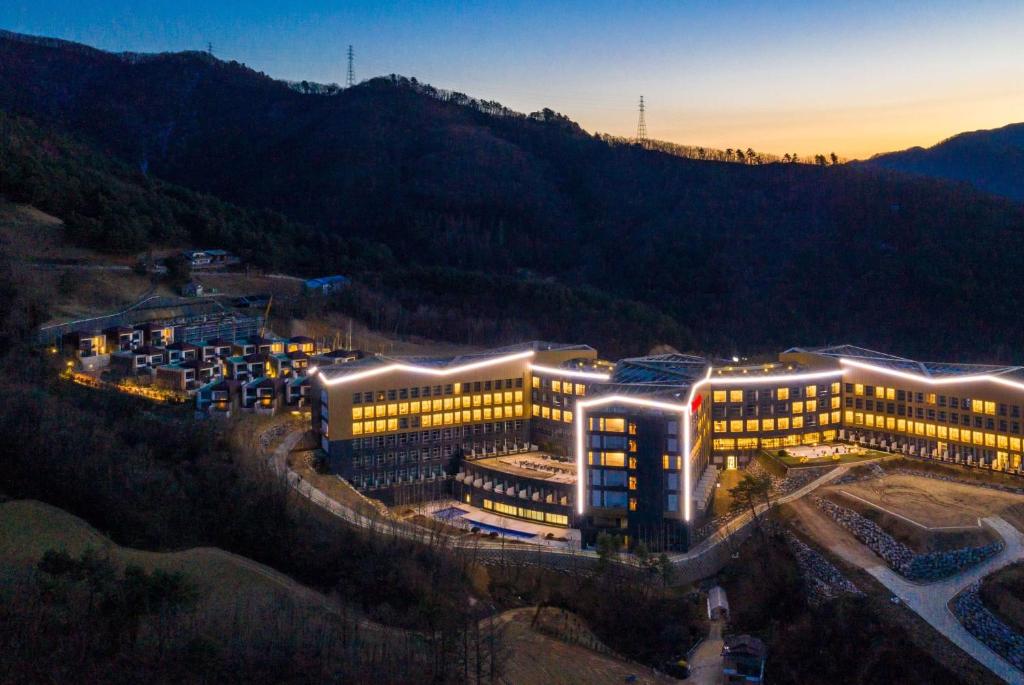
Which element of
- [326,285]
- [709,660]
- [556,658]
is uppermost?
[326,285]

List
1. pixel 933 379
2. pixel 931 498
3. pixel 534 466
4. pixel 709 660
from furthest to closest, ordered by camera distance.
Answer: pixel 534 466 → pixel 933 379 → pixel 931 498 → pixel 709 660

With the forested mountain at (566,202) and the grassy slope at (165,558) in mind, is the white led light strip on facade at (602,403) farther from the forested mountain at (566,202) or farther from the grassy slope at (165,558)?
the forested mountain at (566,202)

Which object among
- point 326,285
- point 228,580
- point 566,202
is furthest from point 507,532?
point 566,202

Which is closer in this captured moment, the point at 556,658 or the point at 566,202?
the point at 556,658

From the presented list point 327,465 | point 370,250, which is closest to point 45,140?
point 370,250

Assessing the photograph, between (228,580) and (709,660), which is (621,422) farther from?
(228,580)

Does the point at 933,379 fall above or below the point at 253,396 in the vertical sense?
above

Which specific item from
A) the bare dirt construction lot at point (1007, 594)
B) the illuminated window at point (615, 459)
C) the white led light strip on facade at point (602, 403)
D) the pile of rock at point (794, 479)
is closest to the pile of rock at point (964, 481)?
the pile of rock at point (794, 479)

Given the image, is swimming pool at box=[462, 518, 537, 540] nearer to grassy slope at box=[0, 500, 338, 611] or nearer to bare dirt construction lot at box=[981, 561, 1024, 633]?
grassy slope at box=[0, 500, 338, 611]
